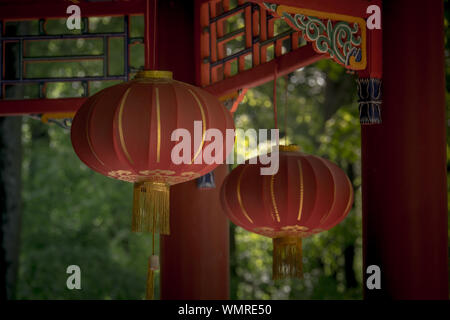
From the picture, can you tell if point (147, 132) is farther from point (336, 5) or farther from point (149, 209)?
point (336, 5)

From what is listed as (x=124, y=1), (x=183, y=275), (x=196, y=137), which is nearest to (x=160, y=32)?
(x=124, y=1)

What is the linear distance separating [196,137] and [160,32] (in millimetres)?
2112

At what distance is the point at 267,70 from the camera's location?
18.8ft

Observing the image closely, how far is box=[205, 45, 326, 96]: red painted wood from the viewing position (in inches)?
216

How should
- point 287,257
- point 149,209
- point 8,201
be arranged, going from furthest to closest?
point 8,201
point 287,257
point 149,209

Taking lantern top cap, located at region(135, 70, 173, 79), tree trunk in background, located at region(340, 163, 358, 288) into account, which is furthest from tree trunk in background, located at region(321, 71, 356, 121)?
lantern top cap, located at region(135, 70, 173, 79)

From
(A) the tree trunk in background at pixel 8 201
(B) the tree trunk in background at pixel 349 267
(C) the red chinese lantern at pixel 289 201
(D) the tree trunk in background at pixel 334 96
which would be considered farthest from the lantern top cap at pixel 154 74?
(D) the tree trunk in background at pixel 334 96

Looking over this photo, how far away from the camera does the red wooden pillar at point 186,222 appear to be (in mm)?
6246

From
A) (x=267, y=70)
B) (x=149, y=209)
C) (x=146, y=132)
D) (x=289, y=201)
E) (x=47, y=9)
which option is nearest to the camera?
(x=146, y=132)

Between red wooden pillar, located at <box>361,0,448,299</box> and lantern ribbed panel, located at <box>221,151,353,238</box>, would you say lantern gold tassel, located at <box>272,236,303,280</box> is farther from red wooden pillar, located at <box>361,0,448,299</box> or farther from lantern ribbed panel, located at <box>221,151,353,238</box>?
red wooden pillar, located at <box>361,0,448,299</box>

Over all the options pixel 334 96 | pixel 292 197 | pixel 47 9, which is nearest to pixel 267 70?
pixel 292 197

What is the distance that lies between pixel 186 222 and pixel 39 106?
134 cm

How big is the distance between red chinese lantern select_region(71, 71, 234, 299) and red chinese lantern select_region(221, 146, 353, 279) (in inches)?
21.8

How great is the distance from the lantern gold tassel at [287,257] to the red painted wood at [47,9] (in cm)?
232
